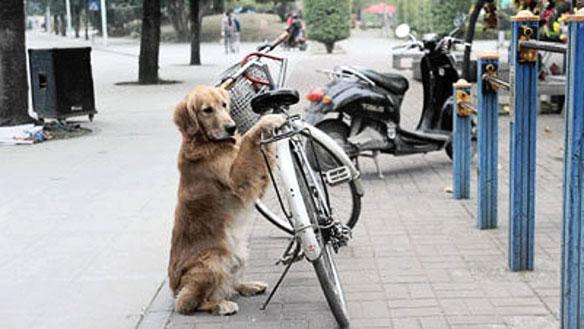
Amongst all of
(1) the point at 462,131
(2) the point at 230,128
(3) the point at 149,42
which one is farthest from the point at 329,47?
(2) the point at 230,128

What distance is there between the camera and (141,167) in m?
10.0

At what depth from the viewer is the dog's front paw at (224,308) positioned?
195 inches

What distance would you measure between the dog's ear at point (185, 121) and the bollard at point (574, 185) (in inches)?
77.0

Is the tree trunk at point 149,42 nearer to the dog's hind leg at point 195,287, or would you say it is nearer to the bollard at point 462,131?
the bollard at point 462,131

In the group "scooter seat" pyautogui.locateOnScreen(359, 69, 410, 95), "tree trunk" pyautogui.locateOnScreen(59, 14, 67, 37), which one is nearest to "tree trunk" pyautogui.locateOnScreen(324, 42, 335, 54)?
"scooter seat" pyautogui.locateOnScreen(359, 69, 410, 95)

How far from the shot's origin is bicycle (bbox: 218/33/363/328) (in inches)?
182

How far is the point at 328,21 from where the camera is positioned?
127 ft

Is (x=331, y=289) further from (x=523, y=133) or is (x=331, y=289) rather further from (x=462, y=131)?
(x=462, y=131)

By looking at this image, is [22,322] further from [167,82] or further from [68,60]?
[167,82]

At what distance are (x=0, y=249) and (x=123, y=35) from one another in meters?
57.6

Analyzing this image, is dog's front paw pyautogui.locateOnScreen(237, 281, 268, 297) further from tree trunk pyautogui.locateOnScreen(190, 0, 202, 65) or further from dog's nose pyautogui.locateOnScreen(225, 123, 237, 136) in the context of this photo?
tree trunk pyautogui.locateOnScreen(190, 0, 202, 65)

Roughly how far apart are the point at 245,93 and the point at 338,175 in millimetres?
851

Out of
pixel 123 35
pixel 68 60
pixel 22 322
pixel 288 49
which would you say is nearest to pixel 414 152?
pixel 22 322

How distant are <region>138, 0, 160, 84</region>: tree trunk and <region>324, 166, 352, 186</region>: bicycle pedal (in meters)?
15.7
